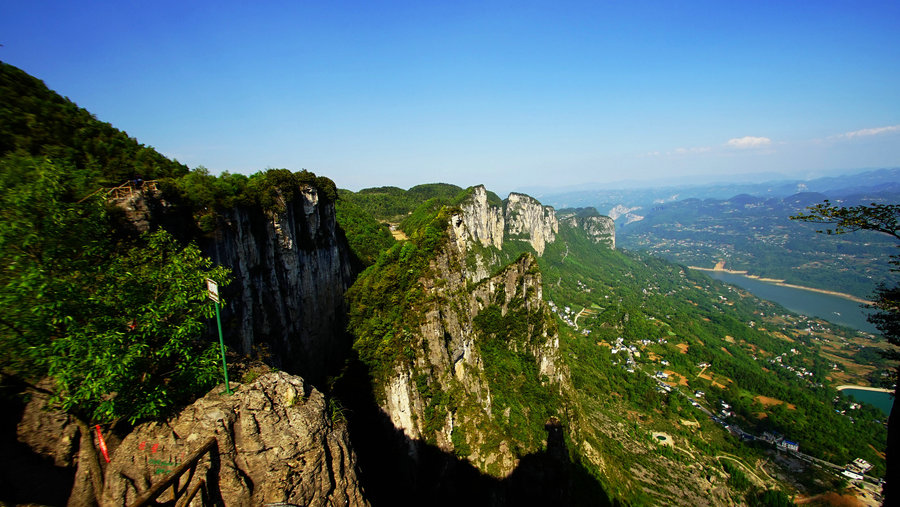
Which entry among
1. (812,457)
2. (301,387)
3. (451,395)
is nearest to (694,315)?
(812,457)

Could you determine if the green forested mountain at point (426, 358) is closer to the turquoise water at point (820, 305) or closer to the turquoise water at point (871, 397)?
the turquoise water at point (871, 397)

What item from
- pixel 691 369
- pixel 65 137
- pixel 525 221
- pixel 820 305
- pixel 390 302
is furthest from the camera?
pixel 820 305

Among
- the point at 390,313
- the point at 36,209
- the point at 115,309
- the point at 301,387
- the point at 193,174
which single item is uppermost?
the point at 193,174

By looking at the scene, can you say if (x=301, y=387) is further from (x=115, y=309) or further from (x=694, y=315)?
(x=694, y=315)

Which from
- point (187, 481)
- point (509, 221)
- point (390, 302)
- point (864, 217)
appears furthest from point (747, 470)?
point (509, 221)

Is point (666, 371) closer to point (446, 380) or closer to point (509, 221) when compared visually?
point (509, 221)

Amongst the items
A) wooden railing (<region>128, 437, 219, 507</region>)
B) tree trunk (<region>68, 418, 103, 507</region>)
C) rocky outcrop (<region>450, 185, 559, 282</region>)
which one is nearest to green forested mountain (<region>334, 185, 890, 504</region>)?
rocky outcrop (<region>450, 185, 559, 282</region>)

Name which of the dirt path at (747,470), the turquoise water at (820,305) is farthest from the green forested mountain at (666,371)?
the turquoise water at (820,305)
